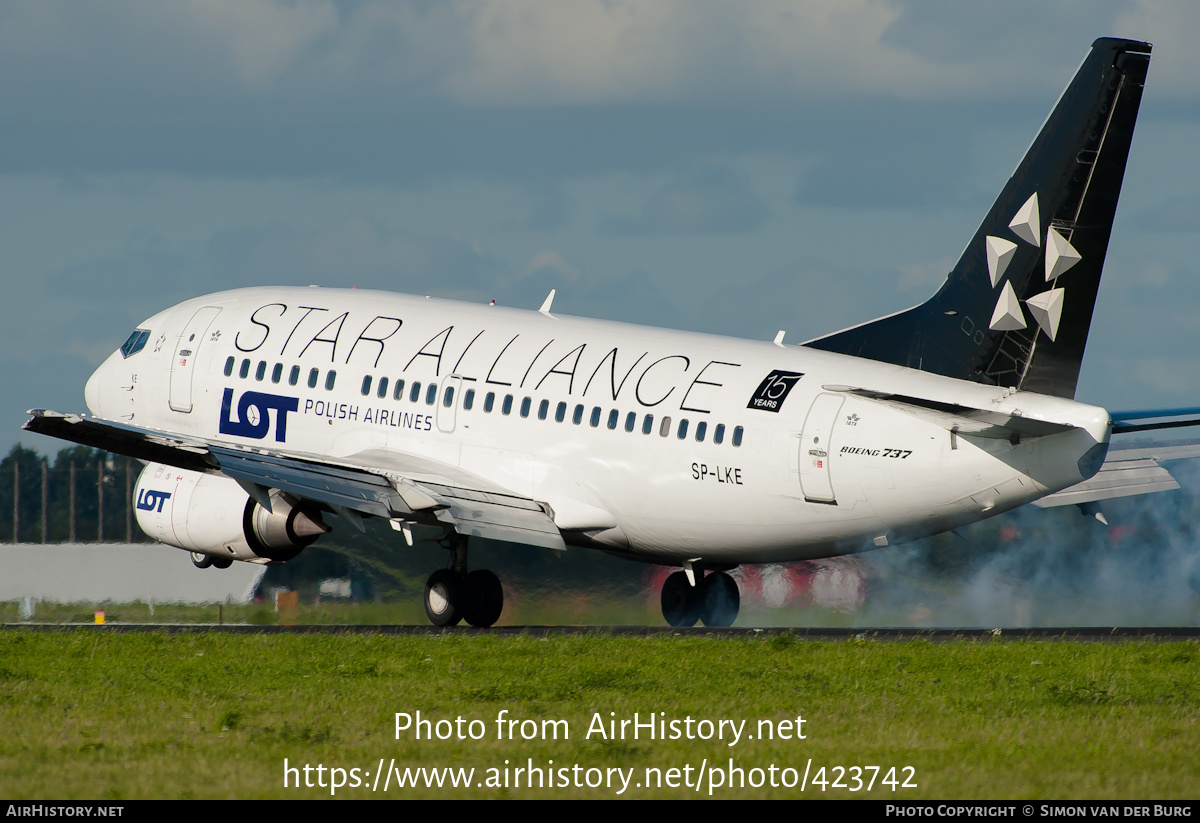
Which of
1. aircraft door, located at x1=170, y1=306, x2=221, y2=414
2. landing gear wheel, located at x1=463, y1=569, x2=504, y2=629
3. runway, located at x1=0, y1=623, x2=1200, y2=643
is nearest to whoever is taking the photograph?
runway, located at x1=0, y1=623, x2=1200, y2=643

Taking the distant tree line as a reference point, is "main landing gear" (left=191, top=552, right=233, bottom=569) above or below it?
below

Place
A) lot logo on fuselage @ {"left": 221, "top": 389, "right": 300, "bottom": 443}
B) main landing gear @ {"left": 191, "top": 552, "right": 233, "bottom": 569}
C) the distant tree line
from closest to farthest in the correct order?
1. main landing gear @ {"left": 191, "top": 552, "right": 233, "bottom": 569}
2. lot logo on fuselage @ {"left": 221, "top": 389, "right": 300, "bottom": 443}
3. the distant tree line

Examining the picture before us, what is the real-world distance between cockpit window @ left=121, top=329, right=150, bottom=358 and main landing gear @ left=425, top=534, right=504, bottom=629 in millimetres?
9591

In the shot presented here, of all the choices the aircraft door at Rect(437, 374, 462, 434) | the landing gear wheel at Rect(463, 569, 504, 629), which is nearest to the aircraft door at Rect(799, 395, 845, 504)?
the landing gear wheel at Rect(463, 569, 504, 629)

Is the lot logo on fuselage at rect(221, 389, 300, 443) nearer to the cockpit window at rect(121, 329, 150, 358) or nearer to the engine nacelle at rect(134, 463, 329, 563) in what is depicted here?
the engine nacelle at rect(134, 463, 329, 563)

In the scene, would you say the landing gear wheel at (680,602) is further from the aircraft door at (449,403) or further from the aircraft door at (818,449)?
the aircraft door at (818,449)

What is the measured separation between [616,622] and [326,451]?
22.4ft

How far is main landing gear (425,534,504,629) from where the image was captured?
29.8 metres

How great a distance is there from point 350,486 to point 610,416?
4.84 meters

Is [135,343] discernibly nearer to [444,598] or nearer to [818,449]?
[444,598]

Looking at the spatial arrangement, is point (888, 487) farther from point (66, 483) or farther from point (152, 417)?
point (66, 483)

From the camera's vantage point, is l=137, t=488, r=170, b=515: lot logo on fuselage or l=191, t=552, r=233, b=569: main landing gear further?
l=137, t=488, r=170, b=515: lot logo on fuselage

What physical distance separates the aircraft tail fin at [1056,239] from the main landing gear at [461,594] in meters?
9.99
